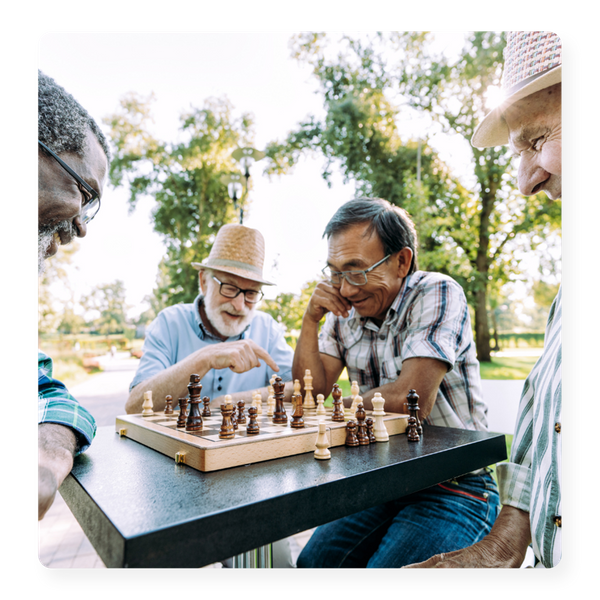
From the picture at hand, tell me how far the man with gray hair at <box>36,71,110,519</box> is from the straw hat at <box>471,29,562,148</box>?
132 centimetres

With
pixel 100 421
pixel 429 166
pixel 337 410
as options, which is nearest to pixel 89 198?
pixel 337 410

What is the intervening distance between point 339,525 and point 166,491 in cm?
132

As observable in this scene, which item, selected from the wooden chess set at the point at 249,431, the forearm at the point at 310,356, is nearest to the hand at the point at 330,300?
the forearm at the point at 310,356

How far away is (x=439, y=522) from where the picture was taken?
164 centimetres

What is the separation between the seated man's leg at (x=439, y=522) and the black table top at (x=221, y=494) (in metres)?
0.38

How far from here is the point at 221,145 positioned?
31.2 ft

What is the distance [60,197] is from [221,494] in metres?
0.98

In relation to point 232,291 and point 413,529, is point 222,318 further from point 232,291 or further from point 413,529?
point 413,529

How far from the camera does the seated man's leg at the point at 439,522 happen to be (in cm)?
156

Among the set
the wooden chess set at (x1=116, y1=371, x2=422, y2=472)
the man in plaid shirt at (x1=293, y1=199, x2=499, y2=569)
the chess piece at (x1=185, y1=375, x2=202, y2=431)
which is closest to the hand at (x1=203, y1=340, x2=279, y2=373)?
the wooden chess set at (x1=116, y1=371, x2=422, y2=472)

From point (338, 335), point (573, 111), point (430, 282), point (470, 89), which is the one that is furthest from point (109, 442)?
point (470, 89)

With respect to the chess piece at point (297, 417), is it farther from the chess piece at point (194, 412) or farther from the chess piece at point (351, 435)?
the chess piece at point (194, 412)

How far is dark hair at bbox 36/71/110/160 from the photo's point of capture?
1128 millimetres

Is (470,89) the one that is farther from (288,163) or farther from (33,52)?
(33,52)
